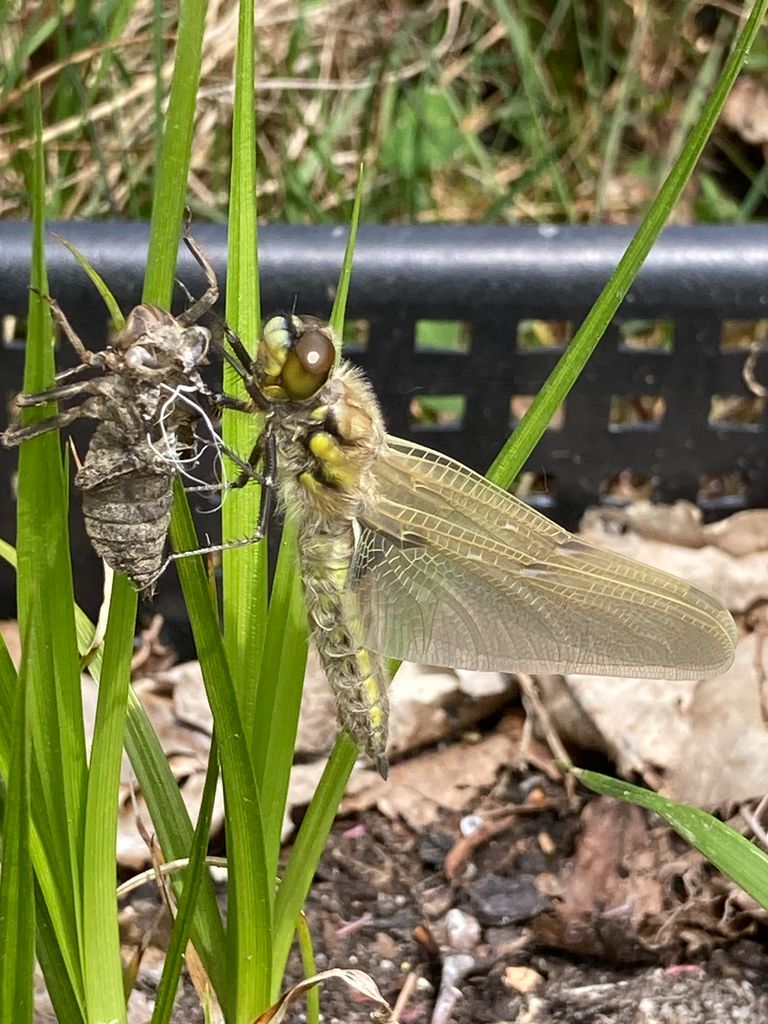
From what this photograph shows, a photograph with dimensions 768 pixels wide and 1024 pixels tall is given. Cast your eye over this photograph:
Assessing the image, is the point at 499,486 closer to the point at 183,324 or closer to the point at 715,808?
the point at 183,324

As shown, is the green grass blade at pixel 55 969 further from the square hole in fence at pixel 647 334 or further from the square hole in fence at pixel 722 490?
the square hole in fence at pixel 647 334

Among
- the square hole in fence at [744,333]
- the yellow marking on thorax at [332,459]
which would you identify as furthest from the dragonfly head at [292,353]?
the square hole in fence at [744,333]

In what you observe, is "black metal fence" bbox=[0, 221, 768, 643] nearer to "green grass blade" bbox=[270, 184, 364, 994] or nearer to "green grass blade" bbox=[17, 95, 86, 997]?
"green grass blade" bbox=[270, 184, 364, 994]

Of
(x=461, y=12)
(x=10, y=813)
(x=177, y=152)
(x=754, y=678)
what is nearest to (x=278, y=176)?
(x=461, y=12)

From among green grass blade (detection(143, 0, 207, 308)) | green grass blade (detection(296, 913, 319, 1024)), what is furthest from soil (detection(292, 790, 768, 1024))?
green grass blade (detection(143, 0, 207, 308))

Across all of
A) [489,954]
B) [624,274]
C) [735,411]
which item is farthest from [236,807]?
[735,411]

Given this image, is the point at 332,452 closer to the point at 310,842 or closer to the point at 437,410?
the point at 310,842
